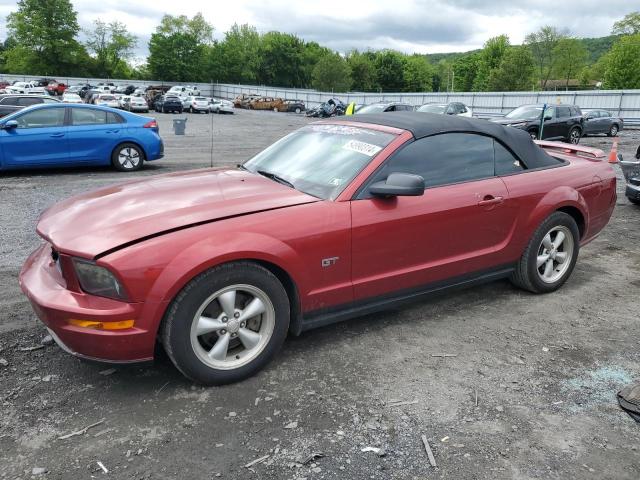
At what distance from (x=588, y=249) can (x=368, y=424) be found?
4.50m

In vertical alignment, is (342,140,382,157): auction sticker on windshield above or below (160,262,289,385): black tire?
Result: above

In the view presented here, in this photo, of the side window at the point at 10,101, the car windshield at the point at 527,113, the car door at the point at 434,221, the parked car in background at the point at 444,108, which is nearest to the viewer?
the car door at the point at 434,221

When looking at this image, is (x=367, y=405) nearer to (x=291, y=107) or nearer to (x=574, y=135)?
(x=574, y=135)

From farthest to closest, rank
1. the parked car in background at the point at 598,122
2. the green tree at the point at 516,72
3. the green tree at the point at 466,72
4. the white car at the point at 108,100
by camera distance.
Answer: the green tree at the point at 466,72 < the green tree at the point at 516,72 < the white car at the point at 108,100 < the parked car in background at the point at 598,122

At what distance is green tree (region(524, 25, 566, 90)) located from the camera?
101 meters

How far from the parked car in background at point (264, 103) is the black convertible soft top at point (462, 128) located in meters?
50.1

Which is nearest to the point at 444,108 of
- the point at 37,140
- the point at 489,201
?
the point at 37,140

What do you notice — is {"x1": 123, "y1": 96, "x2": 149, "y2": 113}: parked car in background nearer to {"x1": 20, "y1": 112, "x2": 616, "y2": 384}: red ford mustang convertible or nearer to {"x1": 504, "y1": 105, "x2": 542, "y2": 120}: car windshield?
{"x1": 504, "y1": 105, "x2": 542, "y2": 120}: car windshield

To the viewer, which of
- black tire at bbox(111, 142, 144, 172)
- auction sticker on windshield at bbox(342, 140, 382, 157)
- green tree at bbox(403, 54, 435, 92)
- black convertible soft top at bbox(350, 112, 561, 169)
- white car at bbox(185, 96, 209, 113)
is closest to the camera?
auction sticker on windshield at bbox(342, 140, 382, 157)

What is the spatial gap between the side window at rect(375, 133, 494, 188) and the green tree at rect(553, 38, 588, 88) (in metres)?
108

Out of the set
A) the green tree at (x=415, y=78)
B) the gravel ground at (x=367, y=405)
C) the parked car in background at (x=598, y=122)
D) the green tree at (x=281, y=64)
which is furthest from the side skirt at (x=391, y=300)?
the green tree at (x=281, y=64)

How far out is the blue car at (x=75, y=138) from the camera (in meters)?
9.85

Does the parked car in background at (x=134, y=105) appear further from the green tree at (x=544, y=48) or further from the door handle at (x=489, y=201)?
the green tree at (x=544, y=48)

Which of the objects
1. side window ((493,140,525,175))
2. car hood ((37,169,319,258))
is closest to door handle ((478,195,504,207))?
side window ((493,140,525,175))
